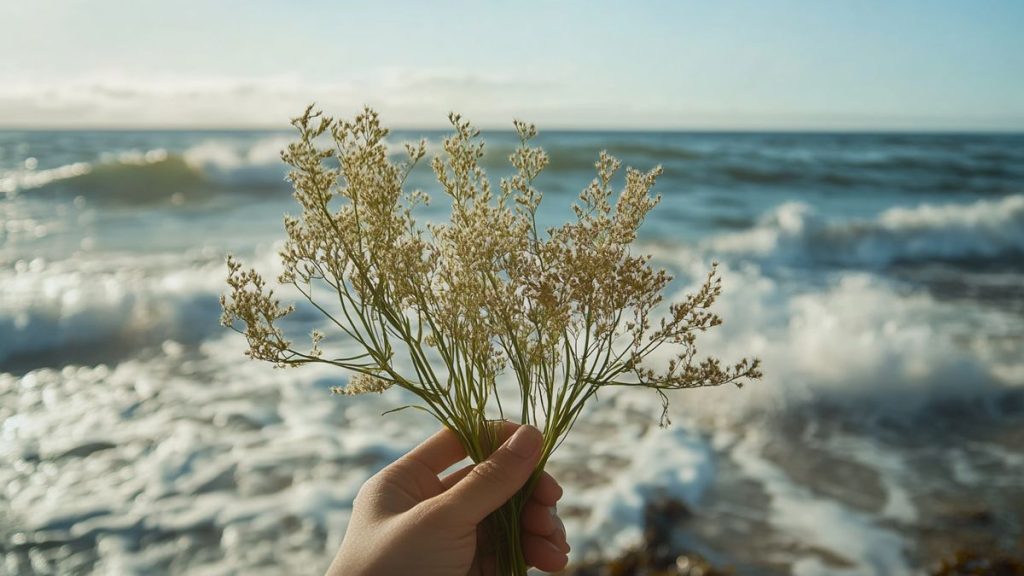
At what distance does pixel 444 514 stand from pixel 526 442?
250mm

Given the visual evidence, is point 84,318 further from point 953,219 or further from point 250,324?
point 953,219

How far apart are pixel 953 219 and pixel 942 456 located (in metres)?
12.9

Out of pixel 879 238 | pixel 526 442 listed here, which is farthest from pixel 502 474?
pixel 879 238

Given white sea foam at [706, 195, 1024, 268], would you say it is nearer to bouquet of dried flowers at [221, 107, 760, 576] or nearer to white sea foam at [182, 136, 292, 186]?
bouquet of dried flowers at [221, 107, 760, 576]

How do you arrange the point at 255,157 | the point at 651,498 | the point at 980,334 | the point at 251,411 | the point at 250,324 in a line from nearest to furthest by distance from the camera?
the point at 250,324
the point at 651,498
the point at 251,411
the point at 980,334
the point at 255,157

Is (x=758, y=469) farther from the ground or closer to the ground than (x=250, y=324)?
closer to the ground

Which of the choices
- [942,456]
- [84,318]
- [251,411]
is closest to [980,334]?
[942,456]

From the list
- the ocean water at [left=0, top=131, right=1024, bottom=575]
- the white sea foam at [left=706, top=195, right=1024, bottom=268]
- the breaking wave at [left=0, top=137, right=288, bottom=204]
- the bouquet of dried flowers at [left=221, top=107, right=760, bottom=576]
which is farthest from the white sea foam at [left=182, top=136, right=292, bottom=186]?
the bouquet of dried flowers at [left=221, top=107, right=760, bottom=576]

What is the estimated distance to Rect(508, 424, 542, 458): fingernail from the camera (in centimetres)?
154

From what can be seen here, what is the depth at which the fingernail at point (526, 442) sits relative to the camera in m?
1.54

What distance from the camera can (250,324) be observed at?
1.39 m

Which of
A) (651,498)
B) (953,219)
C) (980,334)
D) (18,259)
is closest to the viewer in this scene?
(651,498)

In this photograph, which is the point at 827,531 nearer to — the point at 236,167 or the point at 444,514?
the point at 444,514

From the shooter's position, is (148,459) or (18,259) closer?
(148,459)
